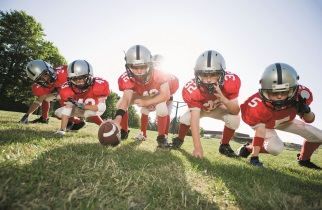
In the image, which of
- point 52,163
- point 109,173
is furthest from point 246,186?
point 52,163

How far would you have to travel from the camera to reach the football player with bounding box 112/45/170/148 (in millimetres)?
4400

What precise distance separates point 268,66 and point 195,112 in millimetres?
1607

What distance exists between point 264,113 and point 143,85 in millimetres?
2706

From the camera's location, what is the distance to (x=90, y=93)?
5.70m

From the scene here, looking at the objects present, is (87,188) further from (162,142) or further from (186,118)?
(186,118)

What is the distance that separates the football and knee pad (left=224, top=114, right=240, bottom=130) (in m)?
2.57

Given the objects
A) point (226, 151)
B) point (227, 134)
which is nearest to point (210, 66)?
point (227, 134)

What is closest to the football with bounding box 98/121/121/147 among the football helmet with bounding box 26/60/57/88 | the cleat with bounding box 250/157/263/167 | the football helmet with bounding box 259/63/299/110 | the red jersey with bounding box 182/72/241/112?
the red jersey with bounding box 182/72/241/112

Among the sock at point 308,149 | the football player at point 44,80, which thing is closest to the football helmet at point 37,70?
the football player at point 44,80

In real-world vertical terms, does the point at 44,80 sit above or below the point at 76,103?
above

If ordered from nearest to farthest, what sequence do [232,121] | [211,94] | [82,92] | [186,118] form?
[211,94], [232,121], [186,118], [82,92]

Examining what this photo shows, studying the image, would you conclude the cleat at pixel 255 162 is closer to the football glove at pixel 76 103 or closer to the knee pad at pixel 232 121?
the knee pad at pixel 232 121

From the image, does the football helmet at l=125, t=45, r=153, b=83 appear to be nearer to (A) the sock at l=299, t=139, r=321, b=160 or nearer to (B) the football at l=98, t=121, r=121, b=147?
(B) the football at l=98, t=121, r=121, b=147

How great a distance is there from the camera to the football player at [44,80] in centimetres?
596
